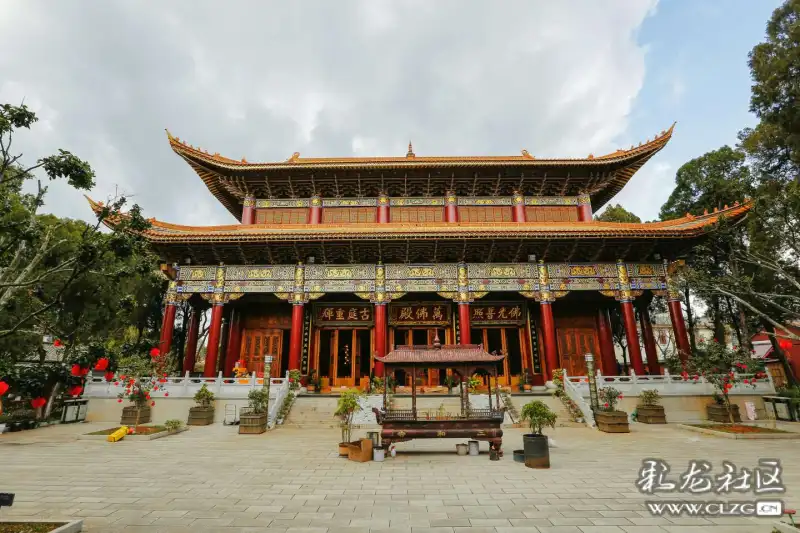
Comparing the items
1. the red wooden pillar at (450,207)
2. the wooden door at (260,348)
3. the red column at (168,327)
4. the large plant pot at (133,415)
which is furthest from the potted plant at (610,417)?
the red column at (168,327)

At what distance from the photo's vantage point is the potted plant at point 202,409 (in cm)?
1295

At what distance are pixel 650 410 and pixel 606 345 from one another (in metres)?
5.10

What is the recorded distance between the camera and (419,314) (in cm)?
1858

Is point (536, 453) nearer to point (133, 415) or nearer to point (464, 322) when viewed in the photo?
point (464, 322)

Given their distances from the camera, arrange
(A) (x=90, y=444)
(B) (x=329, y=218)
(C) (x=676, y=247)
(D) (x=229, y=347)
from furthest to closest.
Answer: (B) (x=329, y=218)
(D) (x=229, y=347)
(C) (x=676, y=247)
(A) (x=90, y=444)

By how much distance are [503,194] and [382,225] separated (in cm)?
660

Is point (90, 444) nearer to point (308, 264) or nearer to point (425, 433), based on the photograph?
point (425, 433)

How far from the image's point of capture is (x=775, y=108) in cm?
1341

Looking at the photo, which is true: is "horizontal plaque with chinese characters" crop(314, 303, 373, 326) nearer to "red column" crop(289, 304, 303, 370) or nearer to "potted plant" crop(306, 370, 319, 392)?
"red column" crop(289, 304, 303, 370)

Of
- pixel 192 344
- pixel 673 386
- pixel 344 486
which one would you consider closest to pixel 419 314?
pixel 673 386

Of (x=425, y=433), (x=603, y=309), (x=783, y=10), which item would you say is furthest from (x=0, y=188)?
(x=783, y=10)

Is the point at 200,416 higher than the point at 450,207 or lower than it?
lower

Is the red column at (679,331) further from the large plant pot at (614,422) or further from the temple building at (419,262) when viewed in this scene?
the large plant pot at (614,422)

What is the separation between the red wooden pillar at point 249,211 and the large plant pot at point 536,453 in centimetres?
1620
